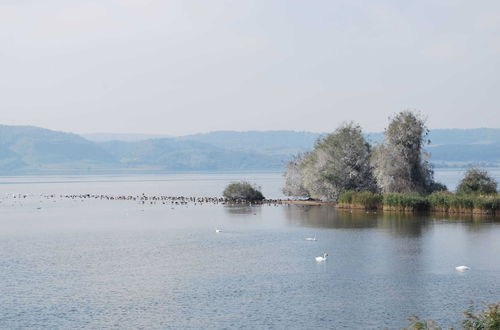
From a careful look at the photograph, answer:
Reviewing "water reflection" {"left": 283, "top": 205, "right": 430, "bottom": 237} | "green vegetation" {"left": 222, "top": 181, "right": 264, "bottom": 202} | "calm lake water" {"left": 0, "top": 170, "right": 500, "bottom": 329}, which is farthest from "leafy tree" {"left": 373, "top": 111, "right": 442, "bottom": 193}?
"green vegetation" {"left": 222, "top": 181, "right": 264, "bottom": 202}

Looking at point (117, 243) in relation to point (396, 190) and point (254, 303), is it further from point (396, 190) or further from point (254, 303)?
point (396, 190)

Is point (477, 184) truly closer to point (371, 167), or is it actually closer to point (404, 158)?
point (404, 158)

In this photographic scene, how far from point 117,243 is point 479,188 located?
128 feet

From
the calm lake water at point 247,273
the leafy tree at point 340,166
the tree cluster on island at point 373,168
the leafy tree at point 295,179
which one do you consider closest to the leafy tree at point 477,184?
the tree cluster on island at point 373,168

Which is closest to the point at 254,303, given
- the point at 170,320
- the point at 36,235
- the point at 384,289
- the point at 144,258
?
the point at 170,320

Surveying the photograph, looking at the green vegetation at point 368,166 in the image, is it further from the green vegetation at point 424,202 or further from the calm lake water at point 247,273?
the calm lake water at point 247,273

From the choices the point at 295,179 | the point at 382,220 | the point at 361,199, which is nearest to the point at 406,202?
the point at 361,199

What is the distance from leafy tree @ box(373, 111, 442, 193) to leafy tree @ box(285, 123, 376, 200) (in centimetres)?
645

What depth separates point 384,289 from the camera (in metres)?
35.9

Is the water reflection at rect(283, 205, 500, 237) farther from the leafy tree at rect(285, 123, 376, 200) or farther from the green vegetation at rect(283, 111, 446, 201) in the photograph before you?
the leafy tree at rect(285, 123, 376, 200)

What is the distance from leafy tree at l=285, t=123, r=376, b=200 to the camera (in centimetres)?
8862

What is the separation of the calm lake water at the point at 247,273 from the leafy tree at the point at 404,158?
1030cm

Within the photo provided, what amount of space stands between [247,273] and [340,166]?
49.9 metres

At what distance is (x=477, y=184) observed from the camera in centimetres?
7588
